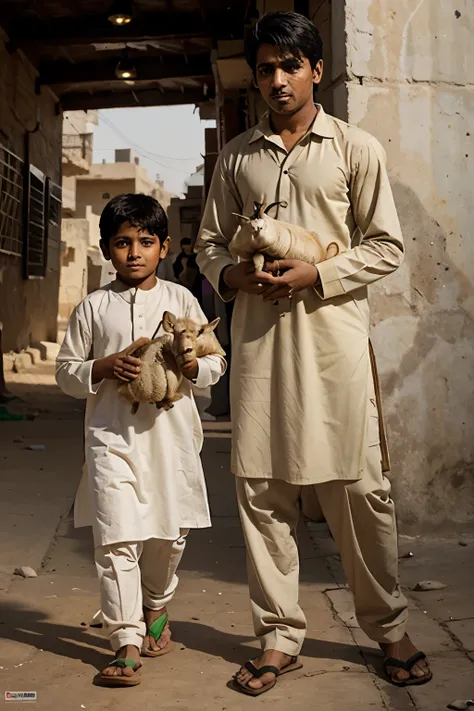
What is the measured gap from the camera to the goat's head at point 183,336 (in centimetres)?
266

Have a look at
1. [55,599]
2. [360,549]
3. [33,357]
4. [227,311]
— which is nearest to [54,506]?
[55,599]

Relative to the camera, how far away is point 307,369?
2596 mm

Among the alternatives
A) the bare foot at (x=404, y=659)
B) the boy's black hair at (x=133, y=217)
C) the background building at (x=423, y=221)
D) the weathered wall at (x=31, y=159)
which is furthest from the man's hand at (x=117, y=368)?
the weathered wall at (x=31, y=159)

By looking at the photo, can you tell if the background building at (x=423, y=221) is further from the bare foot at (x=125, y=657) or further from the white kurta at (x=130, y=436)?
the bare foot at (x=125, y=657)

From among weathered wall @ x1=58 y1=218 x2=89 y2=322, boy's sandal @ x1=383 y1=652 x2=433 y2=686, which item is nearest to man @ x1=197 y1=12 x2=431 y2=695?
boy's sandal @ x1=383 y1=652 x2=433 y2=686

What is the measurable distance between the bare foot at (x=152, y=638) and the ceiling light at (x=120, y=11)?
27.7 ft

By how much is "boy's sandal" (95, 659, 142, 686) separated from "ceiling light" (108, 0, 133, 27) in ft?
28.6

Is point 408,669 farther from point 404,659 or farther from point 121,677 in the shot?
point 121,677

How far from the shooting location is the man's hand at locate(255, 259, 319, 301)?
8.21ft

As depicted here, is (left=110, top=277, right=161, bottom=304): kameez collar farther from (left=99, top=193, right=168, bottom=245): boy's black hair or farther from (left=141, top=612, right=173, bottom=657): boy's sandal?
(left=141, top=612, right=173, bottom=657): boy's sandal

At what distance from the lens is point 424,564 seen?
387cm

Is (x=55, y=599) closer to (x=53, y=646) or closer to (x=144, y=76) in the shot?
(x=53, y=646)

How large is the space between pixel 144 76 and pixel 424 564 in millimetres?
10020

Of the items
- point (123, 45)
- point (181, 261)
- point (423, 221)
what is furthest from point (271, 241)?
point (123, 45)
